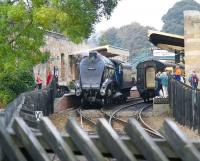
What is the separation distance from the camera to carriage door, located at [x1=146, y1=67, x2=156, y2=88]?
35.6 m

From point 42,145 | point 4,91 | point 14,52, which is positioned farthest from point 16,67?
point 42,145

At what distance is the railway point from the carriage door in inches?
2.5

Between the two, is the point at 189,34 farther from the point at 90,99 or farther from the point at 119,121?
the point at 119,121

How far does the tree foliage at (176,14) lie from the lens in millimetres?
138875

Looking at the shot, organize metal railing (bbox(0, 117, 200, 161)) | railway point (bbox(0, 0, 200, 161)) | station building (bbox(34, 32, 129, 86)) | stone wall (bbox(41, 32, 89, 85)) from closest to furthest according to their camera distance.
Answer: metal railing (bbox(0, 117, 200, 161)), railway point (bbox(0, 0, 200, 161)), station building (bbox(34, 32, 129, 86)), stone wall (bbox(41, 32, 89, 85))

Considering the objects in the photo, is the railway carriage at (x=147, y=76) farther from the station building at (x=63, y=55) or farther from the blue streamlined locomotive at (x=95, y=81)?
the station building at (x=63, y=55)

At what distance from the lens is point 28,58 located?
788 inches

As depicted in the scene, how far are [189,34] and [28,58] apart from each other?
12671 millimetres

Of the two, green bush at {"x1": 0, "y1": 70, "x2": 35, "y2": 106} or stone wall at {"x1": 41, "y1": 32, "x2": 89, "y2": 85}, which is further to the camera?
stone wall at {"x1": 41, "y1": 32, "x2": 89, "y2": 85}

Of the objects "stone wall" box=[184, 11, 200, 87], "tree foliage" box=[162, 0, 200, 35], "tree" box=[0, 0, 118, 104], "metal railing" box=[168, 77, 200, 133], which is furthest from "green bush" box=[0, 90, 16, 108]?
"tree foliage" box=[162, 0, 200, 35]

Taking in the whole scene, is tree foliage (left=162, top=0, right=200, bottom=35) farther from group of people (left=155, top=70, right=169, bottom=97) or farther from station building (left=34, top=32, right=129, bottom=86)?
group of people (left=155, top=70, right=169, bottom=97)

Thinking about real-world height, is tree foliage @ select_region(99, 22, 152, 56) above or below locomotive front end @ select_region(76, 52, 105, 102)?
above

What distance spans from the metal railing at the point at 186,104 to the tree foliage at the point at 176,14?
376ft

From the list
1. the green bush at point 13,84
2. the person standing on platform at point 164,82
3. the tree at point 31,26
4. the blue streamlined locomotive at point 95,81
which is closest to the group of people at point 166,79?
the person standing on platform at point 164,82
